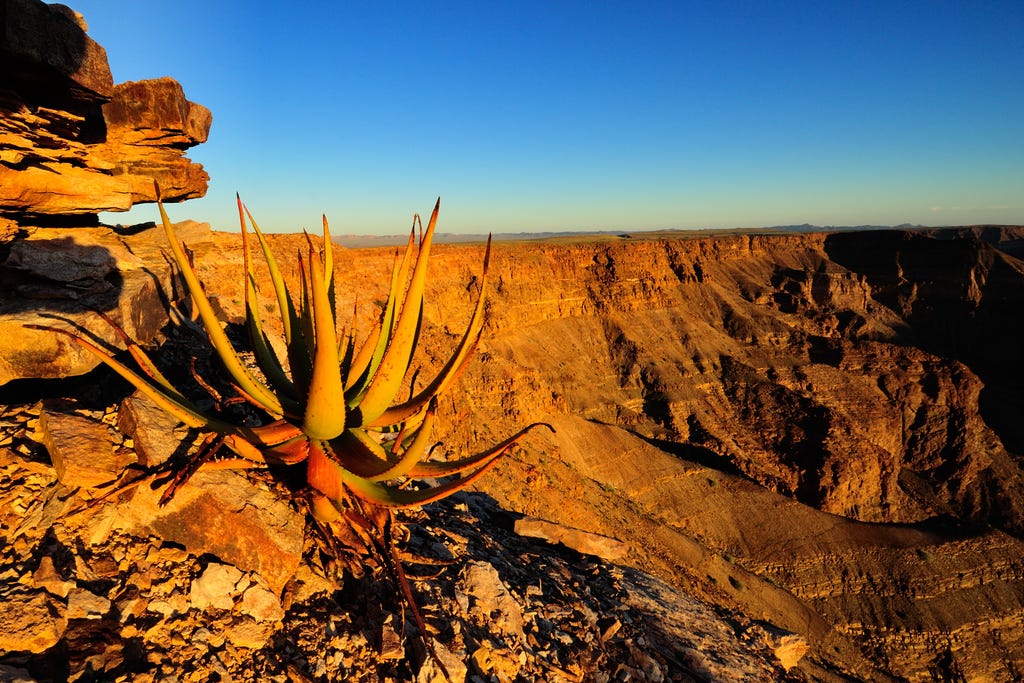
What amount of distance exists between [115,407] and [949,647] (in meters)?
31.9

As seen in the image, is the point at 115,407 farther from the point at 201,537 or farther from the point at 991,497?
the point at 991,497

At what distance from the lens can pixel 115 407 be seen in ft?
10.1

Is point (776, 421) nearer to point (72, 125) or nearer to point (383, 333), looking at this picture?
point (383, 333)

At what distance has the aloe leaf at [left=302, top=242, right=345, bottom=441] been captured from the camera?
7.38 ft

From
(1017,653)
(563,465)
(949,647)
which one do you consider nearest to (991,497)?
(1017,653)

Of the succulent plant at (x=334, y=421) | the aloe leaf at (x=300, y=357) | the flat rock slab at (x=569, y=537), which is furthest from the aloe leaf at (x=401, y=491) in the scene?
the flat rock slab at (x=569, y=537)

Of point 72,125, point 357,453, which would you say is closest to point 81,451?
point 357,453

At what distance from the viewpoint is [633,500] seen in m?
25.0

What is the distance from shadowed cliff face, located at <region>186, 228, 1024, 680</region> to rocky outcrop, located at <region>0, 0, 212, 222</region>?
5385 millimetres

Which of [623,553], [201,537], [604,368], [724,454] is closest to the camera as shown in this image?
[201,537]

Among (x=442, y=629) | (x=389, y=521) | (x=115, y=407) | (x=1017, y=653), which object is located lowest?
(x=1017, y=653)

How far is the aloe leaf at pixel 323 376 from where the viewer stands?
88.6 inches

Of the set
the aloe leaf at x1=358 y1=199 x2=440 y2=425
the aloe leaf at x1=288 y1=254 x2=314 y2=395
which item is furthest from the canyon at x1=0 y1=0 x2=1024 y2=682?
the aloe leaf at x1=358 y1=199 x2=440 y2=425

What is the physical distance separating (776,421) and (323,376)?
1423 inches
